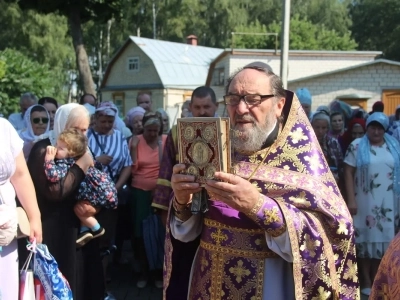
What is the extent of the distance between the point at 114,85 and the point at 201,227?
37377mm

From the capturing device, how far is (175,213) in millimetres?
2975

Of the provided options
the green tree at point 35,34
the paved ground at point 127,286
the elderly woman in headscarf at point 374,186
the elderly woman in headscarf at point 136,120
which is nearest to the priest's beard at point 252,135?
the elderly woman in headscarf at point 374,186

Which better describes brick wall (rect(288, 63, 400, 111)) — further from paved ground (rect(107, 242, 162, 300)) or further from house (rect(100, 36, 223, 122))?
paved ground (rect(107, 242, 162, 300))

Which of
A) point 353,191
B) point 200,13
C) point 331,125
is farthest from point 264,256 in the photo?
point 200,13

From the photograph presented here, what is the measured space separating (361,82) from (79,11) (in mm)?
11367

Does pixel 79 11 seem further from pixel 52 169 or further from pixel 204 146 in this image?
pixel 204 146

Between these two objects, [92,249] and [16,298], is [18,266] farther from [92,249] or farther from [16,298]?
[92,249]

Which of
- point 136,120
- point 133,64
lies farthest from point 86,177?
point 133,64

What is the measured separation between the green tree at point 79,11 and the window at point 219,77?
10800 millimetres

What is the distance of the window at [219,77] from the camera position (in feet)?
96.7

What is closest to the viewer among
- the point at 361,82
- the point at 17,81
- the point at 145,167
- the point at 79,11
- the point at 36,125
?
the point at 36,125

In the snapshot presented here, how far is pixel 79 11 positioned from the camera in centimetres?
1883

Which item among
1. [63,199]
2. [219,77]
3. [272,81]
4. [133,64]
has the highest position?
[133,64]

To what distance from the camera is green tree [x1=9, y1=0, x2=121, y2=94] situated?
18609 millimetres
